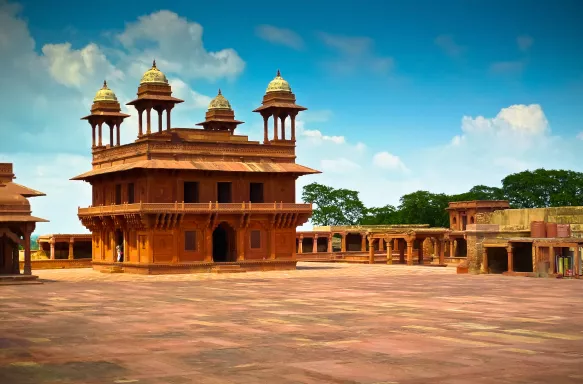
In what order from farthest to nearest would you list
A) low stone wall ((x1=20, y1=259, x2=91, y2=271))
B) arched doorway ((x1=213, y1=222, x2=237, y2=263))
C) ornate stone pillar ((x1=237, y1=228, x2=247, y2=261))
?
low stone wall ((x1=20, y1=259, x2=91, y2=271))
arched doorway ((x1=213, y1=222, x2=237, y2=263))
ornate stone pillar ((x1=237, y1=228, x2=247, y2=261))

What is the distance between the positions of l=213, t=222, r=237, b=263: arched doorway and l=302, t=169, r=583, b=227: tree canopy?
1944 inches

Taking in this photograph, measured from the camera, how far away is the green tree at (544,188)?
99250mm

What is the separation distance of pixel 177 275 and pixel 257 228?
6.92 m

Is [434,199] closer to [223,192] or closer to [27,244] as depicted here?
[223,192]

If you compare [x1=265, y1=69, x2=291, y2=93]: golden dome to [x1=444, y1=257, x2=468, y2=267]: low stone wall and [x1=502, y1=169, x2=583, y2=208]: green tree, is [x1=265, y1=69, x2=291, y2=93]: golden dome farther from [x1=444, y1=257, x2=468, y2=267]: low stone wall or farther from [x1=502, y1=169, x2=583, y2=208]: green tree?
[x1=502, y1=169, x2=583, y2=208]: green tree

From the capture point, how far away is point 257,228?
52.5 meters

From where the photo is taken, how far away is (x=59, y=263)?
56.7m

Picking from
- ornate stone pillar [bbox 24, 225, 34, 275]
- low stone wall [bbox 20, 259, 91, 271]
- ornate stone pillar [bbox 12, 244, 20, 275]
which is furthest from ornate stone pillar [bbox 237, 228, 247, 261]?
ornate stone pillar [bbox 24, 225, 34, 275]

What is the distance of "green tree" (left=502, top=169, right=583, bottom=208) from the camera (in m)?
99.2

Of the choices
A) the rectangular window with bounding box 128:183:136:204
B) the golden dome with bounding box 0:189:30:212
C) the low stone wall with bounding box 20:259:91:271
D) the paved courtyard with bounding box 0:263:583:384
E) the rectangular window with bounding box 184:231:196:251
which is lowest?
the paved courtyard with bounding box 0:263:583:384

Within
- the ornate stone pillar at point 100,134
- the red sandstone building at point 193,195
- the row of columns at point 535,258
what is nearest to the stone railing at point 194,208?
the red sandstone building at point 193,195

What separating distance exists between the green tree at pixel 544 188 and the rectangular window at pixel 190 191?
2287 inches

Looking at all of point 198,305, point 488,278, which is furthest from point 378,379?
point 488,278

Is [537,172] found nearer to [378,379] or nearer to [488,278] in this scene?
[488,278]
